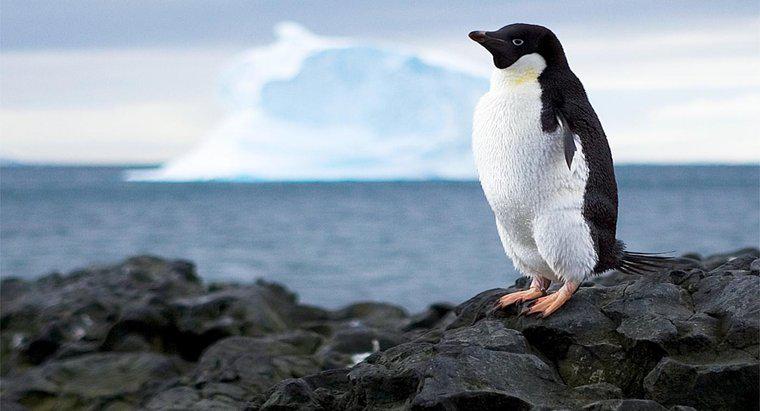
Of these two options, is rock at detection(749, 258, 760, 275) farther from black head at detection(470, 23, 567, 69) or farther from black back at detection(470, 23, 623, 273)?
black head at detection(470, 23, 567, 69)

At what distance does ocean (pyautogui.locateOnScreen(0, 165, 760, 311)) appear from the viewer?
26.3 metres

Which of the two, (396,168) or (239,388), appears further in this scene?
(396,168)

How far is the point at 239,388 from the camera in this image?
5859 mm

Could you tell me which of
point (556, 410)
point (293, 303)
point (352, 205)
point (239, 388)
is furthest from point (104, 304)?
point (352, 205)

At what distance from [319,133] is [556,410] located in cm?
4432

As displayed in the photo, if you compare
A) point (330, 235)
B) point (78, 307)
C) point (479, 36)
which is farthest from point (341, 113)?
point (479, 36)

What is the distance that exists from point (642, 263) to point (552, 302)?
2.07 ft

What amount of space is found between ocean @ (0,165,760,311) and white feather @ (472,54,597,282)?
15156mm

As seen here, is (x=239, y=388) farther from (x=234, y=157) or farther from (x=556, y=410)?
(x=234, y=157)

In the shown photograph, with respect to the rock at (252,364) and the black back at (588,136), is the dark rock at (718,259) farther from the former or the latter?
the rock at (252,364)

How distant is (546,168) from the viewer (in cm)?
429

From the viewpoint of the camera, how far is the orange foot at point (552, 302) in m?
4.05

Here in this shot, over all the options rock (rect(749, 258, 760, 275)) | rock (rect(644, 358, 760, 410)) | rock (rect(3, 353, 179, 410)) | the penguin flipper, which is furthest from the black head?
rock (rect(3, 353, 179, 410))

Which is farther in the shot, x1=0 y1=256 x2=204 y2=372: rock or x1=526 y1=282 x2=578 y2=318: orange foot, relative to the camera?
x1=0 y1=256 x2=204 y2=372: rock
